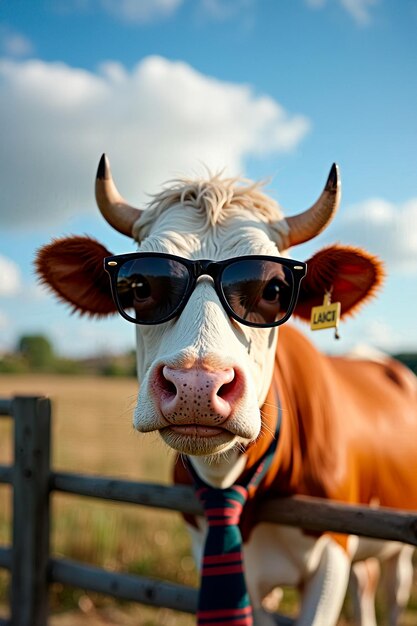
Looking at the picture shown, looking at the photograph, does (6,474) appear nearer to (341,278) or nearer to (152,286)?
(152,286)

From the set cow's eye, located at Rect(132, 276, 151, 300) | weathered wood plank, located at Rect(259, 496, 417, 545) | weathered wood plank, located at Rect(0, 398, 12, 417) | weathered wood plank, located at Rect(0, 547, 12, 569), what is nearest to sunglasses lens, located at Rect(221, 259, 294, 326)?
cow's eye, located at Rect(132, 276, 151, 300)

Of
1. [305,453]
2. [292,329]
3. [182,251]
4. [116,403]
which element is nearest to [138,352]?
[182,251]

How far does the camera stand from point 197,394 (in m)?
1.53

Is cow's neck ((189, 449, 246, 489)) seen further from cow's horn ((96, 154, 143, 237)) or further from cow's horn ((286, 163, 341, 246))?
cow's horn ((96, 154, 143, 237))

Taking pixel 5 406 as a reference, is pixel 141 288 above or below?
above

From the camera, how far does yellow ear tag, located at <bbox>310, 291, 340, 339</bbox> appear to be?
2123 mm

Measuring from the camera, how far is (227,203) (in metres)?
2.15

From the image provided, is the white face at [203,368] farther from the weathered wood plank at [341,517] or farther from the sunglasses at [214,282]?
the weathered wood plank at [341,517]

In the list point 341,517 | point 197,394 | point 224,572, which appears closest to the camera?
point 197,394

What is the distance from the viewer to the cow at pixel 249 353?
1636 millimetres

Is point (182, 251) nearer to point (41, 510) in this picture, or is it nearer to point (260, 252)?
point (260, 252)

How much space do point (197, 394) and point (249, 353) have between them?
0.43 metres

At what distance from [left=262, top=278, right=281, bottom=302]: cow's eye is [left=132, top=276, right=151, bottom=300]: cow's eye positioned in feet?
1.18

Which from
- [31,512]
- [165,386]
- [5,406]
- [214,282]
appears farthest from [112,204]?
[31,512]
